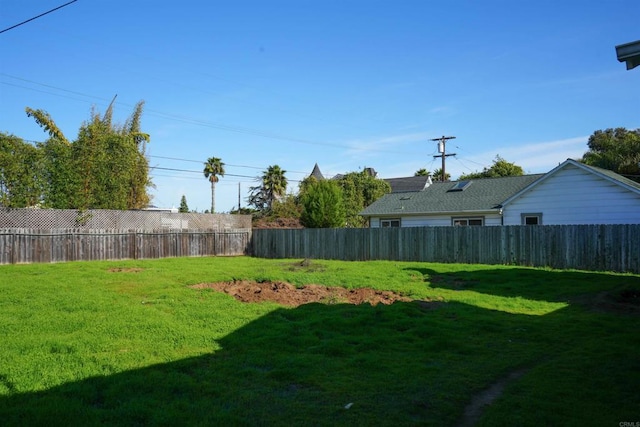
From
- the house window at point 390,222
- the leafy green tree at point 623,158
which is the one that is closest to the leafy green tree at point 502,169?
the leafy green tree at point 623,158

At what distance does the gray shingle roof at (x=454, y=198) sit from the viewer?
2614 cm

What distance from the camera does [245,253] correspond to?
29656 millimetres

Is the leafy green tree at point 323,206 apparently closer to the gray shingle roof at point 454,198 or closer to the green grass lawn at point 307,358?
the gray shingle roof at point 454,198

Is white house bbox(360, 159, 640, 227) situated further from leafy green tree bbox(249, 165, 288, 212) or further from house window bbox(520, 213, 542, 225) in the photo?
leafy green tree bbox(249, 165, 288, 212)

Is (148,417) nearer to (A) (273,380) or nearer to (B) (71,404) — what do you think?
(B) (71,404)

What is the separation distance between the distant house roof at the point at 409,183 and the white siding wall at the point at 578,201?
118ft

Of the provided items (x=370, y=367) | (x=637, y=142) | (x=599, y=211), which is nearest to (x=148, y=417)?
(x=370, y=367)

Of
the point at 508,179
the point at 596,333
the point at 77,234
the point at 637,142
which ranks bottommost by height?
the point at 596,333

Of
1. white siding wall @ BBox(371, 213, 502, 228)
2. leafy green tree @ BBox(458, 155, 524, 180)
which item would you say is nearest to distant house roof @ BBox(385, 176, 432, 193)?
leafy green tree @ BBox(458, 155, 524, 180)

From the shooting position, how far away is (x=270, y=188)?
52.7 meters

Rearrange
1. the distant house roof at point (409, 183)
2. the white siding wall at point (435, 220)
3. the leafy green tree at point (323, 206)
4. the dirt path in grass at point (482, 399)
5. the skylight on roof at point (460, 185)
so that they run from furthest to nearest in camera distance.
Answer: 1. the distant house roof at point (409, 183)
2. the leafy green tree at point (323, 206)
3. the skylight on roof at point (460, 185)
4. the white siding wall at point (435, 220)
5. the dirt path in grass at point (482, 399)

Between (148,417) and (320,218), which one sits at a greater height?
(320,218)

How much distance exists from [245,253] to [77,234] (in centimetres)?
994

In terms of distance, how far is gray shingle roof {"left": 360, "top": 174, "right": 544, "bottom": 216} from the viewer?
85.8 ft
